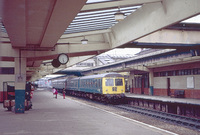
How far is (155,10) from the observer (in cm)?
962

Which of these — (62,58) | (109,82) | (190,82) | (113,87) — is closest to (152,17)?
(62,58)

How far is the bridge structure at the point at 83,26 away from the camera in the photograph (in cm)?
687

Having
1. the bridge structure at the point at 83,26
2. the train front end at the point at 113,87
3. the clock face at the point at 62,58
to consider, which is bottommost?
the train front end at the point at 113,87

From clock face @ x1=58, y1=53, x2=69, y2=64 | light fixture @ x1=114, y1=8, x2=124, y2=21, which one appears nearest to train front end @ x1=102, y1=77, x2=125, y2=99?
clock face @ x1=58, y1=53, x2=69, y2=64

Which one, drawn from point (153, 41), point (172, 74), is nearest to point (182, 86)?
point (172, 74)

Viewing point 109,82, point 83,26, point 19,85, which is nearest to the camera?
point 83,26

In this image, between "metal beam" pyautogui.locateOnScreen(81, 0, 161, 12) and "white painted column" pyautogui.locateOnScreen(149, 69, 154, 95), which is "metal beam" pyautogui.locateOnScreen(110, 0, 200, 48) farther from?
"white painted column" pyautogui.locateOnScreen(149, 69, 154, 95)

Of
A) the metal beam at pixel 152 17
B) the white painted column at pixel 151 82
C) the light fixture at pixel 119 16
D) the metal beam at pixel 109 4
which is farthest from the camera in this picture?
the white painted column at pixel 151 82

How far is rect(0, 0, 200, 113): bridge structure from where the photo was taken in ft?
22.5

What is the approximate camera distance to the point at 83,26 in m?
12.3

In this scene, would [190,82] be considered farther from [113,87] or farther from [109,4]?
[109,4]

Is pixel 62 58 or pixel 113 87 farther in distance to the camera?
pixel 113 87

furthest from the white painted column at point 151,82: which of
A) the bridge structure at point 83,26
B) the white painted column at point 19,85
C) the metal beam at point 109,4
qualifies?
the metal beam at point 109,4

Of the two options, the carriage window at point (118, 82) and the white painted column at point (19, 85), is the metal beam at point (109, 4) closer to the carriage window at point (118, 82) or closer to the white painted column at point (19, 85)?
the white painted column at point (19, 85)
